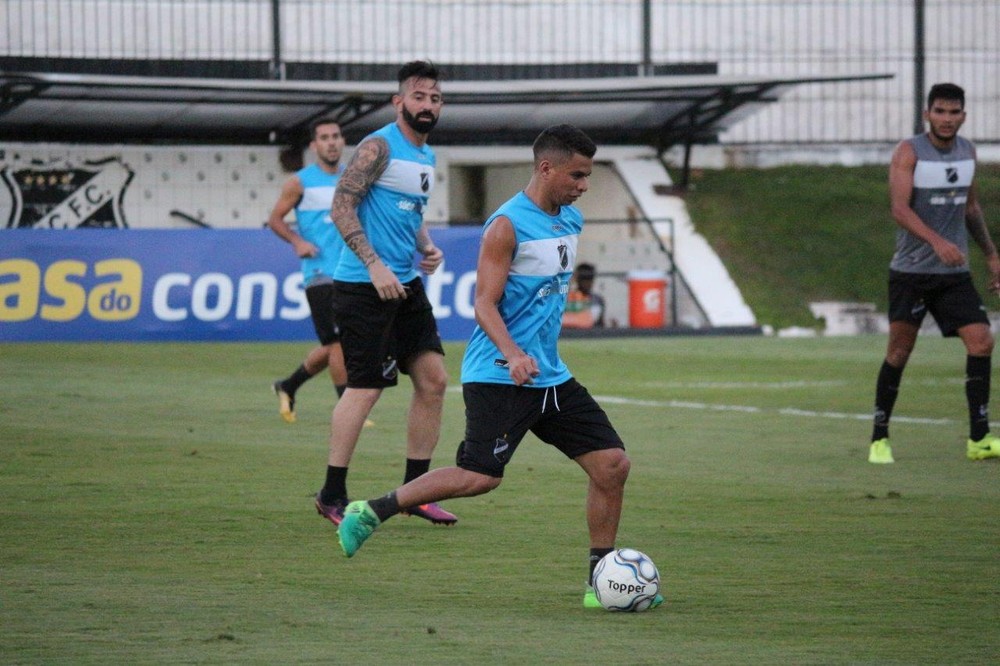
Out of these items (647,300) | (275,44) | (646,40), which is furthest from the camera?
(646,40)

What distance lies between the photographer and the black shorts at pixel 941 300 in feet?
33.2

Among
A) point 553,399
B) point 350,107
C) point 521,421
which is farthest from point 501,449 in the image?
point 350,107

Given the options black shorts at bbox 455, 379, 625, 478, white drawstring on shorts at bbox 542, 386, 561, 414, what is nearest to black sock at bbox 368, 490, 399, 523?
black shorts at bbox 455, 379, 625, 478

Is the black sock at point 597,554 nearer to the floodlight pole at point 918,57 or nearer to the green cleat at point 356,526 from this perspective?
the green cleat at point 356,526

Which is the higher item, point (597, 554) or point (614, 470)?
point (614, 470)

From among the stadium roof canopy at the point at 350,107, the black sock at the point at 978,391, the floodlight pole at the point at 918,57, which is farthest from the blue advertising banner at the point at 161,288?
the black sock at the point at 978,391

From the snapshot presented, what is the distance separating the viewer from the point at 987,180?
2970cm

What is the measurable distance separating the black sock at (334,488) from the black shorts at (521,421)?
168cm

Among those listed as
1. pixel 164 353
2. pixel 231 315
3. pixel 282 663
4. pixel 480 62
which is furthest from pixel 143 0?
pixel 282 663

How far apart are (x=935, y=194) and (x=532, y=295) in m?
4.72

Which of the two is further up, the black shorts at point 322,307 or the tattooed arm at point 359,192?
the tattooed arm at point 359,192

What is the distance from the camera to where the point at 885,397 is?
10344 millimetres

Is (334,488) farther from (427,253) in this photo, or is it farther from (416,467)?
(427,253)

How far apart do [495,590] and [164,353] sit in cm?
1450
